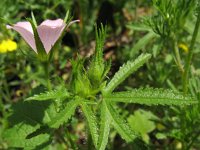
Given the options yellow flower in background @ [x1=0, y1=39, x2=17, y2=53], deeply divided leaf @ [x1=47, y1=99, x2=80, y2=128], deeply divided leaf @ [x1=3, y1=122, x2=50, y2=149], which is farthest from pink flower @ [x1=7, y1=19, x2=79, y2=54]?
yellow flower in background @ [x1=0, y1=39, x2=17, y2=53]

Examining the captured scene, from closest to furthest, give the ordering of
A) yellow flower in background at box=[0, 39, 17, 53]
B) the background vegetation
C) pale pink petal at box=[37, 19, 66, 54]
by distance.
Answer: pale pink petal at box=[37, 19, 66, 54] → the background vegetation → yellow flower in background at box=[0, 39, 17, 53]

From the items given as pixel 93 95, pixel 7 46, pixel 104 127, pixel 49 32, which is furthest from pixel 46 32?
pixel 7 46

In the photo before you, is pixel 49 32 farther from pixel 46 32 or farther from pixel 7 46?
pixel 7 46

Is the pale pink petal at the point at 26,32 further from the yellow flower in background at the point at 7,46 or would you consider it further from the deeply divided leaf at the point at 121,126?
the yellow flower in background at the point at 7,46

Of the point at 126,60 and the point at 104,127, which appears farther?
the point at 126,60

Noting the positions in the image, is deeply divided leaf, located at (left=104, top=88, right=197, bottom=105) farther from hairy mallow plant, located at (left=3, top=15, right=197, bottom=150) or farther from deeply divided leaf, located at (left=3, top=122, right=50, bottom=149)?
deeply divided leaf, located at (left=3, top=122, right=50, bottom=149)
